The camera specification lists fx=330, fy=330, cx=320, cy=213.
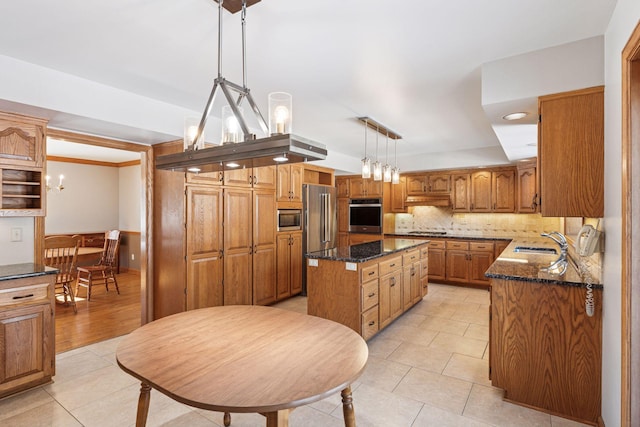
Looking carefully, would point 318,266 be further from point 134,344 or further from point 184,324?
point 134,344

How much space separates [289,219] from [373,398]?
3039 mm

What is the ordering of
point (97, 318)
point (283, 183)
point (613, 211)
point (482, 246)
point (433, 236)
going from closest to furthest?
point (613, 211), point (97, 318), point (283, 183), point (482, 246), point (433, 236)

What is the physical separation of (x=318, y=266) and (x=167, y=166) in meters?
1.97

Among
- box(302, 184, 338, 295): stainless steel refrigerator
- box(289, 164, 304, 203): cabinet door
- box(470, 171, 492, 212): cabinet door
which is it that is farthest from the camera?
box(470, 171, 492, 212): cabinet door

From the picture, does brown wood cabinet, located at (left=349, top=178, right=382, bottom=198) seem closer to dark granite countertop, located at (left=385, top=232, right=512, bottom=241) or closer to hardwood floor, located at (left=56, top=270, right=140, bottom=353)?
dark granite countertop, located at (left=385, top=232, right=512, bottom=241)

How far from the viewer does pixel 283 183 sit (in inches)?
192

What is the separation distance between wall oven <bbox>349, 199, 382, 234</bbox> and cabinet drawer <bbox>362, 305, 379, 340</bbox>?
10.8ft

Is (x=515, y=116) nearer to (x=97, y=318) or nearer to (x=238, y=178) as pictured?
(x=238, y=178)

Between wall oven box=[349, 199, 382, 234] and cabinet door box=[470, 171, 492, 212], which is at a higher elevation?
cabinet door box=[470, 171, 492, 212]

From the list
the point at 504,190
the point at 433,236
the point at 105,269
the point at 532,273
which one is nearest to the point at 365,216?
the point at 433,236

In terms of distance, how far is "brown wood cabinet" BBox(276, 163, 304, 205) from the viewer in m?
4.82

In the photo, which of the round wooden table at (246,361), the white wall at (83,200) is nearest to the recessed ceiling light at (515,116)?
the round wooden table at (246,361)

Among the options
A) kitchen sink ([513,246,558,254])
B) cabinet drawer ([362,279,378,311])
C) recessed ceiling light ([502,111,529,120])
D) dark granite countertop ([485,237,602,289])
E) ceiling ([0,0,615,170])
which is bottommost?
cabinet drawer ([362,279,378,311])

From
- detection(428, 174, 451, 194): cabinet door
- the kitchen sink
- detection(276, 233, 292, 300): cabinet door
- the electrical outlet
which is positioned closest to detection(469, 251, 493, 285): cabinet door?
detection(428, 174, 451, 194): cabinet door
